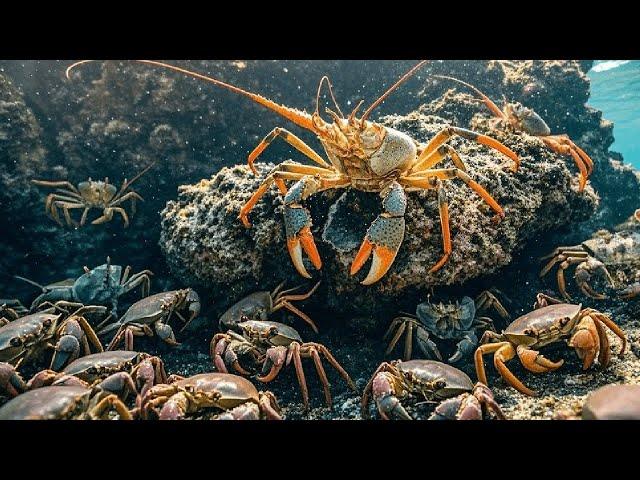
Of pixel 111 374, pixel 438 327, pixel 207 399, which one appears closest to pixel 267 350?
pixel 207 399

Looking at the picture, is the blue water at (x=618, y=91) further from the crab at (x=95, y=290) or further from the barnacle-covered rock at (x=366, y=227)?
the crab at (x=95, y=290)

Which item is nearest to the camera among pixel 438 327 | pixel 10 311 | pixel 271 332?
pixel 271 332

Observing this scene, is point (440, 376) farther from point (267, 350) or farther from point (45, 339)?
point (45, 339)

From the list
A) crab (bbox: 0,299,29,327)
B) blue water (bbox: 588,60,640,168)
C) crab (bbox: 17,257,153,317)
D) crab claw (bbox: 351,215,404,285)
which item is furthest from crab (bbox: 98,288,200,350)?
blue water (bbox: 588,60,640,168)

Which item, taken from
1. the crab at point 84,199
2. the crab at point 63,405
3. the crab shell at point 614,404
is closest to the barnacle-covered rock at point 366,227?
the crab shell at point 614,404

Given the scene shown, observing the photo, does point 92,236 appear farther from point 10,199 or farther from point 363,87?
point 363,87
